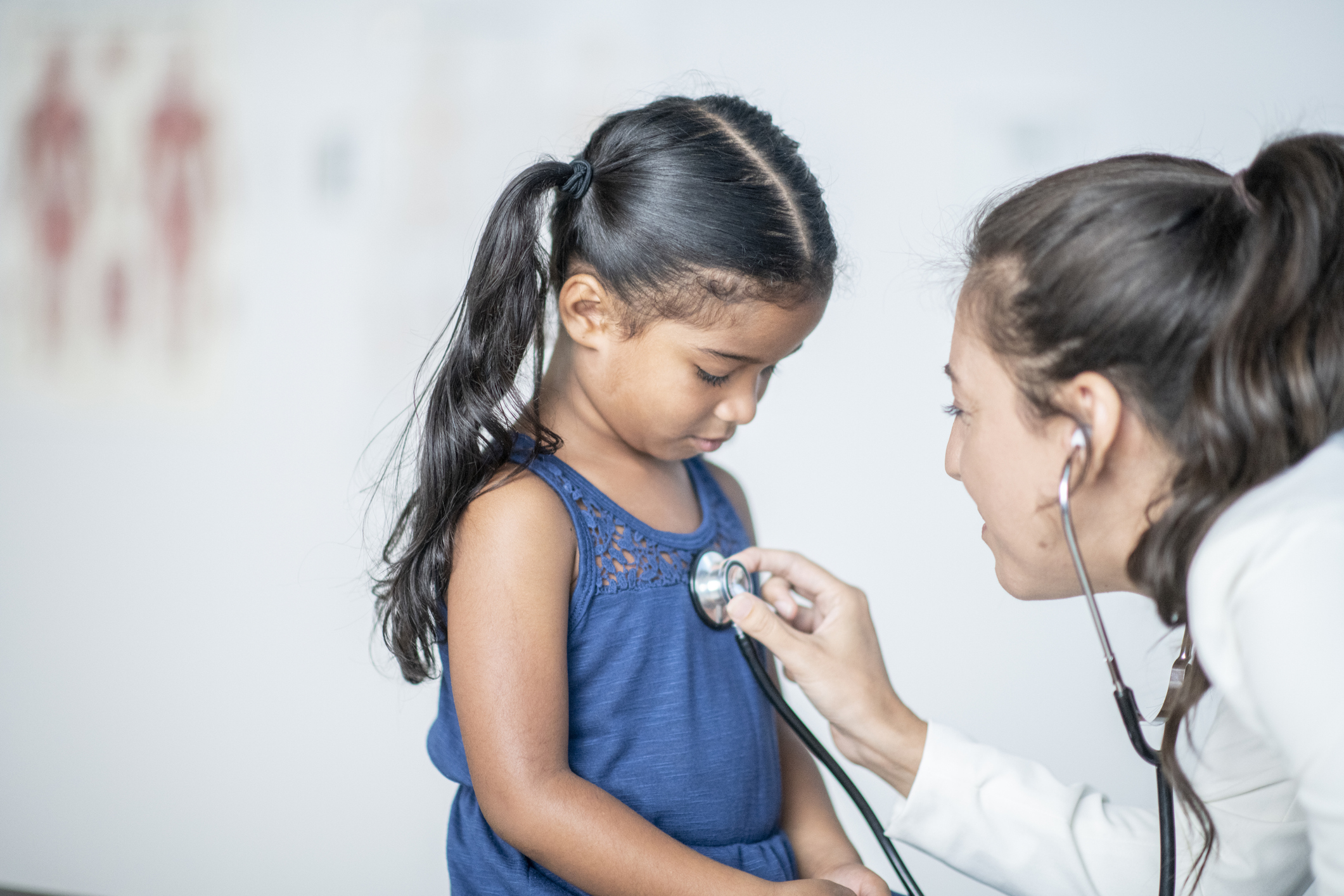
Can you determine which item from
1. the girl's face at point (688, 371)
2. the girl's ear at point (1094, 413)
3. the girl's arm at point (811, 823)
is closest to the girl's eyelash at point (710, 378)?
the girl's face at point (688, 371)

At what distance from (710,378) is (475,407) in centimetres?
25

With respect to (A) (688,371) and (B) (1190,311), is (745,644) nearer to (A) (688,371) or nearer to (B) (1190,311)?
(A) (688,371)

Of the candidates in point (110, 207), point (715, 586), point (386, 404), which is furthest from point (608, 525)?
point (110, 207)

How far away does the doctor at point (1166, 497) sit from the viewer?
0.63 metres

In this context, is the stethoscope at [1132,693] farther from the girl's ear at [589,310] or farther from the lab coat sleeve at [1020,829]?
the girl's ear at [589,310]

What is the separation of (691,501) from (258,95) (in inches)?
54.3

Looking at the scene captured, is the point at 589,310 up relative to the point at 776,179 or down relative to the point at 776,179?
down

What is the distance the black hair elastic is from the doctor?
41 cm

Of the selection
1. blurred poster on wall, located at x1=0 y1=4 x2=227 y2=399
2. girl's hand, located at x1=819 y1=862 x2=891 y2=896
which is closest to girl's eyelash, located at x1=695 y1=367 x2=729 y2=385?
girl's hand, located at x1=819 y1=862 x2=891 y2=896

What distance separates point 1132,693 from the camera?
854mm

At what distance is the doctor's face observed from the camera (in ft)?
2.78

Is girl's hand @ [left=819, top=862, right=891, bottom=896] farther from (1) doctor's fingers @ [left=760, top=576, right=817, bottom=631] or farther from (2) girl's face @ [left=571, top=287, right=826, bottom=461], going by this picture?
(2) girl's face @ [left=571, top=287, right=826, bottom=461]

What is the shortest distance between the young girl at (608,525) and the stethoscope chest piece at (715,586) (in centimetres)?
2

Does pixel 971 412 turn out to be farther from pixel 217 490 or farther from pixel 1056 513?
pixel 217 490
